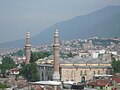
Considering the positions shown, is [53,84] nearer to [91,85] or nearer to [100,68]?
[91,85]

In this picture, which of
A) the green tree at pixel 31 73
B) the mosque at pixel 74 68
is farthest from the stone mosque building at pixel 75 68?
the green tree at pixel 31 73

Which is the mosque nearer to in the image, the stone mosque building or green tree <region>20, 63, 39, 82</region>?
the stone mosque building

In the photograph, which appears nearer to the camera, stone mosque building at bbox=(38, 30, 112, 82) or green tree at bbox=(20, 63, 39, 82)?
stone mosque building at bbox=(38, 30, 112, 82)

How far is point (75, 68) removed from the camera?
4128 centimetres

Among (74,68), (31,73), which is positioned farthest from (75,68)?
(31,73)

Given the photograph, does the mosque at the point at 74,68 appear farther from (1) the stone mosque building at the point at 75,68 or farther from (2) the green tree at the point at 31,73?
(2) the green tree at the point at 31,73

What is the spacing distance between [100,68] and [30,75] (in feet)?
21.6

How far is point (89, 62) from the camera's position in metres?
42.3

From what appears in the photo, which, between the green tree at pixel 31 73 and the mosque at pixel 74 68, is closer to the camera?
the mosque at pixel 74 68

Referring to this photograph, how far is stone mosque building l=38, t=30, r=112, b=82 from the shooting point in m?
40.4

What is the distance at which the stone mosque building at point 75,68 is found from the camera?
40.4 m

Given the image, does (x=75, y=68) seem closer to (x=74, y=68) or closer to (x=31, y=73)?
(x=74, y=68)

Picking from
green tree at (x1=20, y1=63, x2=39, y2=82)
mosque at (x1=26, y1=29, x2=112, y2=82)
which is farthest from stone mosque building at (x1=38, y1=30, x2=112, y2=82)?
green tree at (x1=20, y1=63, x2=39, y2=82)

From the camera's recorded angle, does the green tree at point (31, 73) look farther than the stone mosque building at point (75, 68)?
Yes
